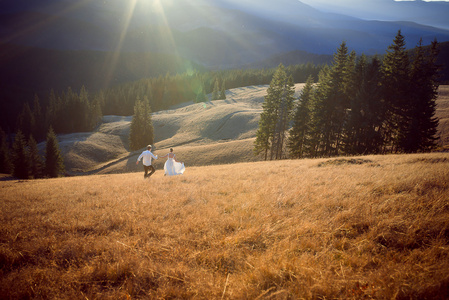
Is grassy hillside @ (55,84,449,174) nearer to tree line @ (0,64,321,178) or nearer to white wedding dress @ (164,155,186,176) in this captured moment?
tree line @ (0,64,321,178)

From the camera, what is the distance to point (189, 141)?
60.8m

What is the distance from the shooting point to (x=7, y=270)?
353cm

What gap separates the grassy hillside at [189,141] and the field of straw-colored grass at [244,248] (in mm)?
35399

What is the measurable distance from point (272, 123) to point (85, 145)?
5593cm

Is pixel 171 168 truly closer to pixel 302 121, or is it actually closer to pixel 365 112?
pixel 302 121

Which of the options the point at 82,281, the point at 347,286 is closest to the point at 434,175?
the point at 347,286

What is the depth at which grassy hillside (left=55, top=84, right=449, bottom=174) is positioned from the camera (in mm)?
44094

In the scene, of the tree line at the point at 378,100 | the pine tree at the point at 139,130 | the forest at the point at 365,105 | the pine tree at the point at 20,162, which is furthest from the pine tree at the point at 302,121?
the pine tree at the point at 20,162

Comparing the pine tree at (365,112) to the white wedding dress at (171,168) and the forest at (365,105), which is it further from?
the white wedding dress at (171,168)

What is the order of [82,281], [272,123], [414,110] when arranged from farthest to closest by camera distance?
[272,123] < [414,110] < [82,281]

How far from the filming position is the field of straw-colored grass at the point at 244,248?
282cm

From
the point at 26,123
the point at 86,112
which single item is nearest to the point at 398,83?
the point at 86,112

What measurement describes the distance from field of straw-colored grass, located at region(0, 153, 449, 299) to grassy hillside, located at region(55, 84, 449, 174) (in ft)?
116

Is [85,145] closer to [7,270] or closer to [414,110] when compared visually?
[7,270]
